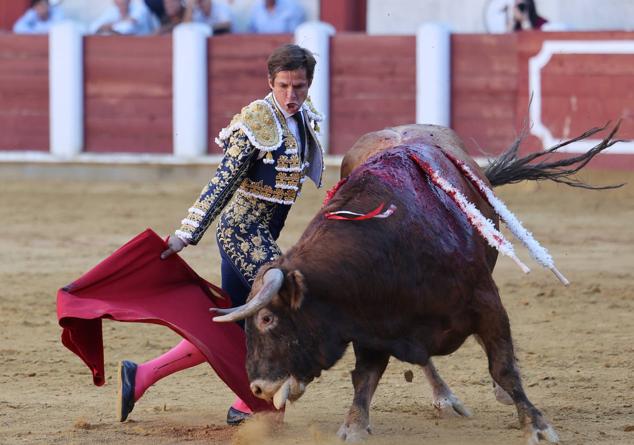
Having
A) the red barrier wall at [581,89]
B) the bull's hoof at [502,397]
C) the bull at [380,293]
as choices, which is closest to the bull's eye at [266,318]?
the bull at [380,293]

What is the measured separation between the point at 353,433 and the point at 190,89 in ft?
21.8

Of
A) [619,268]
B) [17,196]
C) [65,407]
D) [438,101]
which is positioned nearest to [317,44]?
[438,101]

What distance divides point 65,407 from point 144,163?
617 cm

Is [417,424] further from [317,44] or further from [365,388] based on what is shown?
[317,44]

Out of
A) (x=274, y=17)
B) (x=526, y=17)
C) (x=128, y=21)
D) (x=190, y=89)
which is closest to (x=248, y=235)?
(x=190, y=89)

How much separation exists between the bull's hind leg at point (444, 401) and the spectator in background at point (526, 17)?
6112 mm

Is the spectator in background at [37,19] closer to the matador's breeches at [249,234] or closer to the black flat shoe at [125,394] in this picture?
the black flat shoe at [125,394]

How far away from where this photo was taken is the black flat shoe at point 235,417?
12.0ft

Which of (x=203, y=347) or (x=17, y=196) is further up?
(x=203, y=347)

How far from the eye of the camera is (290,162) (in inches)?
140

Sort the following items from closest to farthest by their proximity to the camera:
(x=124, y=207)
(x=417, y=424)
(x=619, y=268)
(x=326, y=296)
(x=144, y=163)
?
1. (x=326, y=296)
2. (x=417, y=424)
3. (x=619, y=268)
4. (x=124, y=207)
5. (x=144, y=163)

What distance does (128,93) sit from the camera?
1003 cm

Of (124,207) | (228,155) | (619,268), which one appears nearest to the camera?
(228,155)

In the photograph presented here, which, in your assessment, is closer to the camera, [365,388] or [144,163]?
[365,388]
